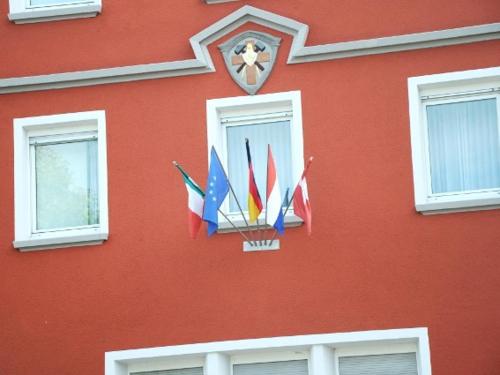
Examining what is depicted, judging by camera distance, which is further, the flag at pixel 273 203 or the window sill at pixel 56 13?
the window sill at pixel 56 13

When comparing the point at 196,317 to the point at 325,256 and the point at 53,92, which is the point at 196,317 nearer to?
the point at 325,256

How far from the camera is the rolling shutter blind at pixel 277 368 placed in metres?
19.5

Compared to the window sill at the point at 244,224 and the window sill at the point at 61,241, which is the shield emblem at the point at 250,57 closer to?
the window sill at the point at 244,224

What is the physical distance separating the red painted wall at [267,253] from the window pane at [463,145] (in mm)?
444

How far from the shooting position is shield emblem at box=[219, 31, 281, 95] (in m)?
20.0

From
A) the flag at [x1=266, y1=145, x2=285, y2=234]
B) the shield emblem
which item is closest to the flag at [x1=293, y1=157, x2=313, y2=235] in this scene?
the flag at [x1=266, y1=145, x2=285, y2=234]

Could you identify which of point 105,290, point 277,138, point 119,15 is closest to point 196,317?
point 105,290

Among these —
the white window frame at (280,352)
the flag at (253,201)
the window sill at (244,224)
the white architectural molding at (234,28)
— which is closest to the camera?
the white window frame at (280,352)

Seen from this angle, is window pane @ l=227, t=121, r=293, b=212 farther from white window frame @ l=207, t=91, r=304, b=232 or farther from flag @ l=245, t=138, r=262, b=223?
flag @ l=245, t=138, r=262, b=223

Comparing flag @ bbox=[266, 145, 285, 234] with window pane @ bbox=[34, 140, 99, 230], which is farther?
window pane @ bbox=[34, 140, 99, 230]

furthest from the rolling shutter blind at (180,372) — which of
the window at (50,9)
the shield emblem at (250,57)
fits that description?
the window at (50,9)

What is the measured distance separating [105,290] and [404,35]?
4.57m

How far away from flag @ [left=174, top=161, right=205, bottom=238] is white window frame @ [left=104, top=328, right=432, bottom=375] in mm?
1397

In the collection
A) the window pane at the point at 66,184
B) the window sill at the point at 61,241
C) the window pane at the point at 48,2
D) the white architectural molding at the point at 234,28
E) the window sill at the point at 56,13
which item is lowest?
the window sill at the point at 61,241
